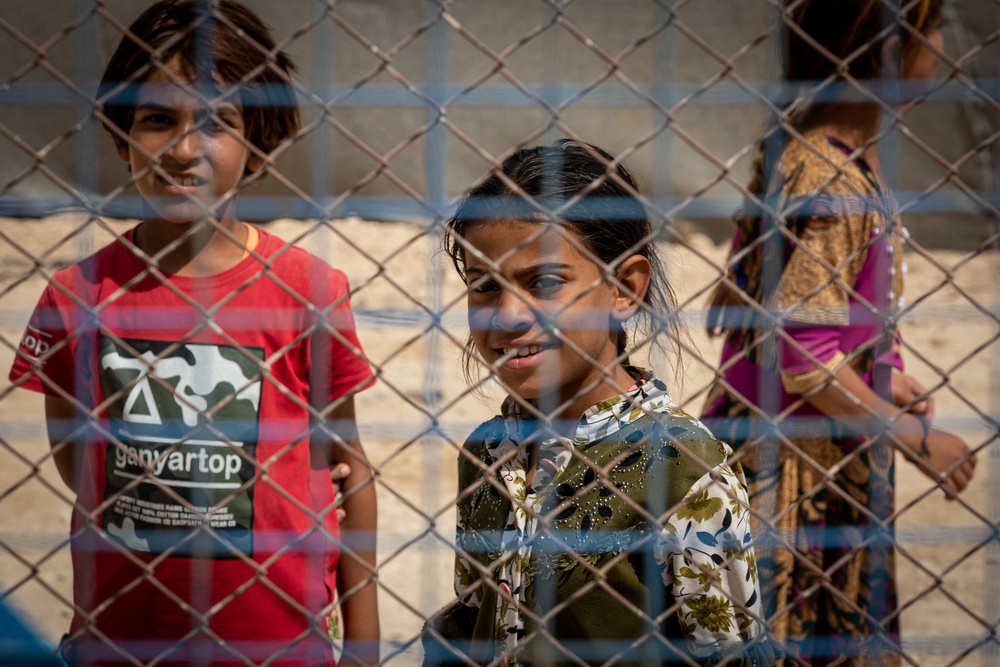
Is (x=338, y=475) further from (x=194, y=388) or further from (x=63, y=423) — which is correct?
(x=63, y=423)

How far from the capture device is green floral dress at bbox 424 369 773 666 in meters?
1.23

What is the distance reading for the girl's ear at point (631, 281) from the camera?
53.6 inches

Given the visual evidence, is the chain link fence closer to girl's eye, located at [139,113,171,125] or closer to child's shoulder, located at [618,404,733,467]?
girl's eye, located at [139,113,171,125]

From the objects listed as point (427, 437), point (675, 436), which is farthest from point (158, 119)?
point (675, 436)

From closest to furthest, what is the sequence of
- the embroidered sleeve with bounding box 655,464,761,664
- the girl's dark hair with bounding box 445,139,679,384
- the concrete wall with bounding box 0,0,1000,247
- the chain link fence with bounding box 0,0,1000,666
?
the embroidered sleeve with bounding box 655,464,761,664, the girl's dark hair with bounding box 445,139,679,384, the chain link fence with bounding box 0,0,1000,666, the concrete wall with bounding box 0,0,1000,247

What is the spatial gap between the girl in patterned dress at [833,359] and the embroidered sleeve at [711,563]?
0.25 meters

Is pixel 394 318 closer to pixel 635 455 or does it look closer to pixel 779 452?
pixel 635 455

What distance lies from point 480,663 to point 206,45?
90cm

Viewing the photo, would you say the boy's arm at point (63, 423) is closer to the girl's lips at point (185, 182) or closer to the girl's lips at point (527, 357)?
the girl's lips at point (185, 182)

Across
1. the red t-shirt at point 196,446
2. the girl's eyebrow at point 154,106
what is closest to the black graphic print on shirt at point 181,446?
the red t-shirt at point 196,446

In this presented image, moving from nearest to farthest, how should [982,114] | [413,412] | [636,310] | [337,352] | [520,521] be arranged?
[520,521]
[636,310]
[337,352]
[413,412]
[982,114]

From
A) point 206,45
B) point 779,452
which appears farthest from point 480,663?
point 206,45

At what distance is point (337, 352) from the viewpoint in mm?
1508

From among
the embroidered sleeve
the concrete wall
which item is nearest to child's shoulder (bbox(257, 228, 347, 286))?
the embroidered sleeve
